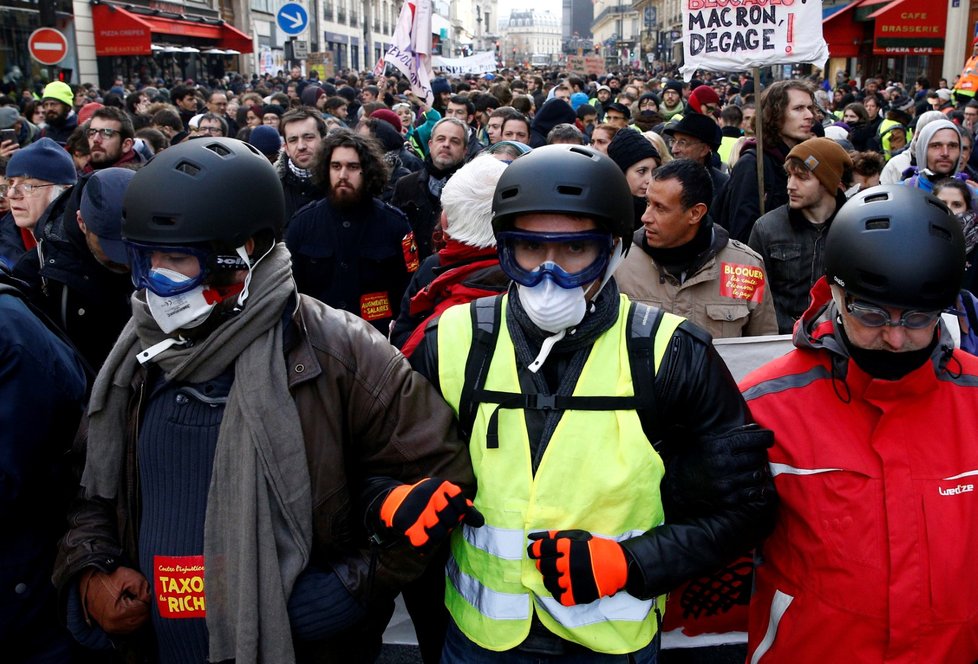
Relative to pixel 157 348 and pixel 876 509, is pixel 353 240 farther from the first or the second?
pixel 876 509

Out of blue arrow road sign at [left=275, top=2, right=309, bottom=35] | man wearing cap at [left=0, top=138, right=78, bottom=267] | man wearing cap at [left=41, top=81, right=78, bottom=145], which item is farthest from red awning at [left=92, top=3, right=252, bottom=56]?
man wearing cap at [left=0, top=138, right=78, bottom=267]

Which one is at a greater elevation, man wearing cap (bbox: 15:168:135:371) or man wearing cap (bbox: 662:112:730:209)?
man wearing cap (bbox: 662:112:730:209)

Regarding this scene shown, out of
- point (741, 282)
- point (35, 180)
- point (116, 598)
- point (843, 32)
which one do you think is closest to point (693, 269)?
point (741, 282)

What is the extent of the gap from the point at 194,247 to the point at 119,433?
53 cm

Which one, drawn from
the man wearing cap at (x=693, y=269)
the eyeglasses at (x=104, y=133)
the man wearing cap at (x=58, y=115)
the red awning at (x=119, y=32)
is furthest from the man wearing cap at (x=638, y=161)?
the red awning at (x=119, y=32)

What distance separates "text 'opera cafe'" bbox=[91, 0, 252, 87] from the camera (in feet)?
87.8

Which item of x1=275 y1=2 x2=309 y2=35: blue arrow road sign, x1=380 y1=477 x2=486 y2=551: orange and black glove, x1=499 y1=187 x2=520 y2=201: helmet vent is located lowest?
x1=380 y1=477 x2=486 y2=551: orange and black glove

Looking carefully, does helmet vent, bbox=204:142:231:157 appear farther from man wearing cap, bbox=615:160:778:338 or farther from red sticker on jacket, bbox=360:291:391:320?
red sticker on jacket, bbox=360:291:391:320

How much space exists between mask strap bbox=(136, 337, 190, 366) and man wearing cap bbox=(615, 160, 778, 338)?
2085 mm

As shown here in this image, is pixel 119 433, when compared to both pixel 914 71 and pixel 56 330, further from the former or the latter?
pixel 914 71

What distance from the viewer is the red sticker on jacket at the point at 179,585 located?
222cm

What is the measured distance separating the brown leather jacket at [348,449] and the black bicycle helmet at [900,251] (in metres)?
1.06

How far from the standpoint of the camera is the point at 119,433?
2301mm

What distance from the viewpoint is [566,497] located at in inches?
83.7
